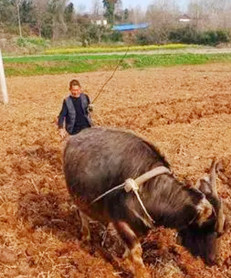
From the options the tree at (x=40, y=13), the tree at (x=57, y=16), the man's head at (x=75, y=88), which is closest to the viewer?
the man's head at (x=75, y=88)

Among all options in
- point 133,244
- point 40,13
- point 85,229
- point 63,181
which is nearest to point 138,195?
point 133,244

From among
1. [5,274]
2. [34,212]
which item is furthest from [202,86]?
[5,274]

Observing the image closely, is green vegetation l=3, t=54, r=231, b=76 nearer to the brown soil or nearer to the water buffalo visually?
the brown soil

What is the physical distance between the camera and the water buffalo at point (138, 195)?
4.17m

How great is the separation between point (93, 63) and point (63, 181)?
27873mm

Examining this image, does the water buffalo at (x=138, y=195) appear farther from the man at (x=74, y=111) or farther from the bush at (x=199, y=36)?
the bush at (x=199, y=36)

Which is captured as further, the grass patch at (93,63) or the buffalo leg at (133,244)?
the grass patch at (93,63)

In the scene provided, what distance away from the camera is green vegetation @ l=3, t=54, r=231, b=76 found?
32688mm

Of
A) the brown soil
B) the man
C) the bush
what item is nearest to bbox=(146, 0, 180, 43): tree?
the bush

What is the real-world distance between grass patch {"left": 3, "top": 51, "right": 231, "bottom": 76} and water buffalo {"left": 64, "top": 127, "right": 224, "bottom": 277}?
1086 inches

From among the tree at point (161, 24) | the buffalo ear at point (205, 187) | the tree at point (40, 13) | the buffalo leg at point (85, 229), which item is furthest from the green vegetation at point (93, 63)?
the tree at point (40, 13)

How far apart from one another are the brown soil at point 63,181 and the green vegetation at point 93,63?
52.5ft

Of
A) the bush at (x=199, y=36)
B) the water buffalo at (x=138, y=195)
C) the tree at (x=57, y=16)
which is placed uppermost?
the water buffalo at (x=138, y=195)

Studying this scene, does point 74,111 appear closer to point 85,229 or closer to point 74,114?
point 74,114
